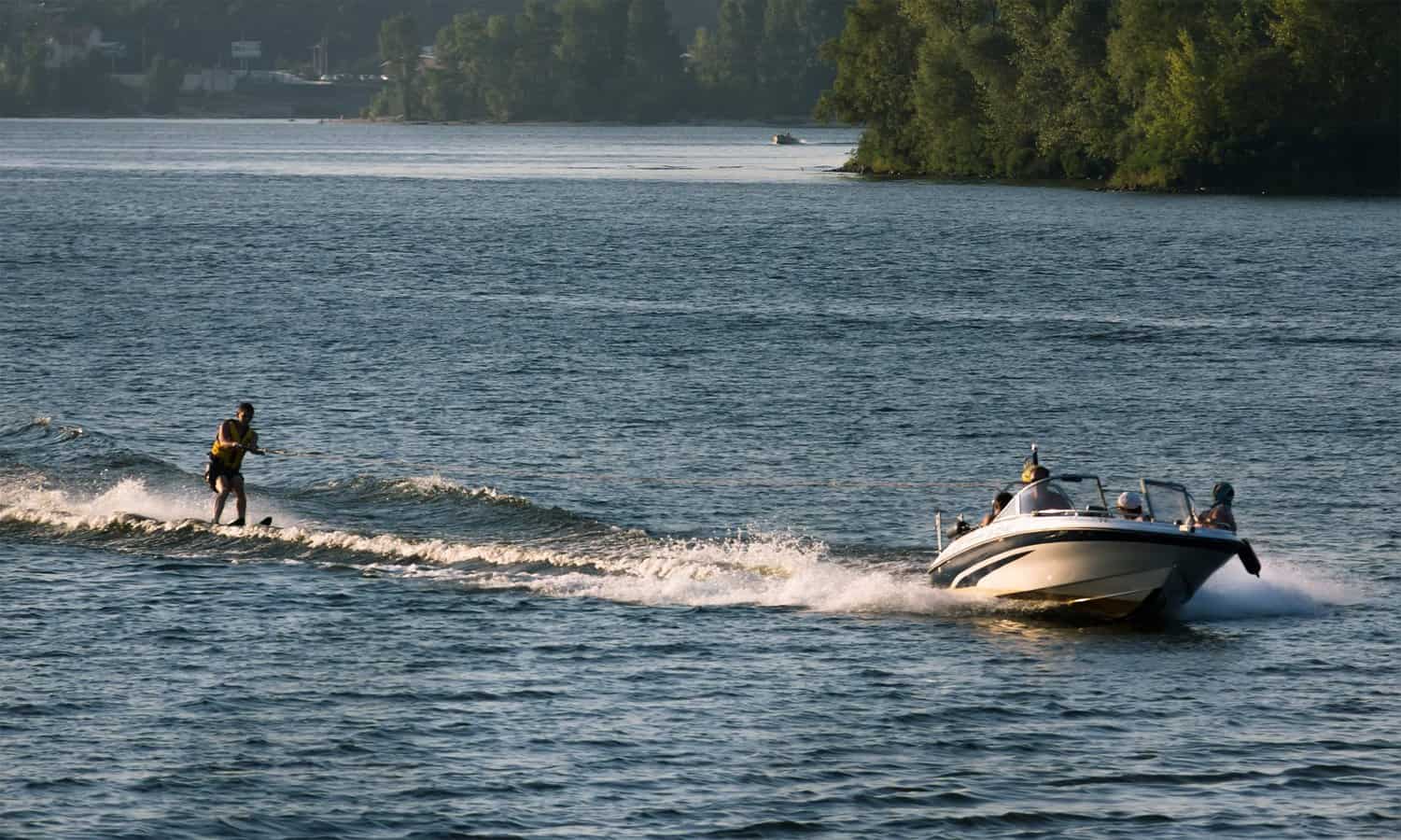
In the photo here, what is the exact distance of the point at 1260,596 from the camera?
30.9 metres

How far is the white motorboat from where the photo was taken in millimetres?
28859

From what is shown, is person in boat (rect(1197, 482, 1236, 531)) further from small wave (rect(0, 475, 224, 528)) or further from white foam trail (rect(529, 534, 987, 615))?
small wave (rect(0, 475, 224, 528))

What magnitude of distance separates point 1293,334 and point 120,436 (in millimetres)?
38847

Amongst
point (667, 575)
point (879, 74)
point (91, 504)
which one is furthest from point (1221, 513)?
point (879, 74)

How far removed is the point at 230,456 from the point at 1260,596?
17.0m

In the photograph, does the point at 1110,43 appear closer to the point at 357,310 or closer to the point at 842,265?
the point at 842,265

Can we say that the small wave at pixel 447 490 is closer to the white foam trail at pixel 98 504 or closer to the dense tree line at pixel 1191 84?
the white foam trail at pixel 98 504

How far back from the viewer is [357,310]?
2970 inches

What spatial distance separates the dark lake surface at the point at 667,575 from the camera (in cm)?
2294

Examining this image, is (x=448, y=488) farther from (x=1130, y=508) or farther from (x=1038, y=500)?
(x=1130, y=508)

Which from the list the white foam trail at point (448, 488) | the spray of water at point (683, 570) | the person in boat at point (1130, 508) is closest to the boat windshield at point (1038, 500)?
the person in boat at point (1130, 508)

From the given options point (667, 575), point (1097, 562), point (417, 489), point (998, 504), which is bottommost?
point (667, 575)

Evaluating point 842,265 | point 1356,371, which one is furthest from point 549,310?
point 1356,371

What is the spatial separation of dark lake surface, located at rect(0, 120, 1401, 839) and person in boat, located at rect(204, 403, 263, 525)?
77 cm
